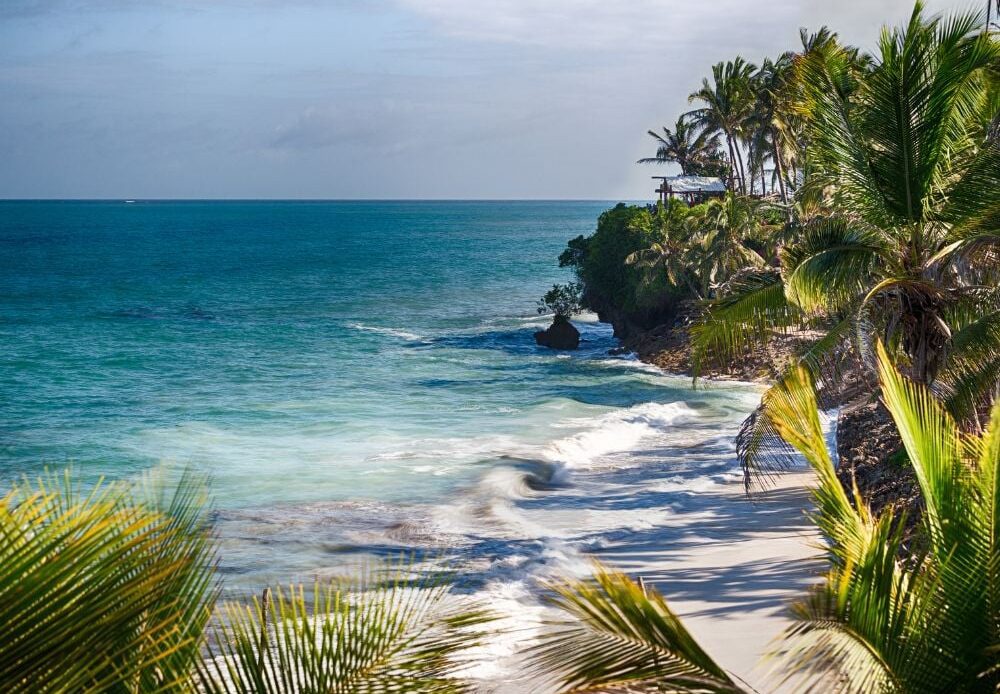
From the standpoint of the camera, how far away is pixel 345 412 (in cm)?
3406

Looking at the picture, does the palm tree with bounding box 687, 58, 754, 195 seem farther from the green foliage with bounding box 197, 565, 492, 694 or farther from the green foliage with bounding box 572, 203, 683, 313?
the green foliage with bounding box 197, 565, 492, 694

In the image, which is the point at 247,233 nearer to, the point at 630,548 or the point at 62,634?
the point at 630,548

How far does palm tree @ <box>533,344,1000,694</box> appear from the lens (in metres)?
5.07

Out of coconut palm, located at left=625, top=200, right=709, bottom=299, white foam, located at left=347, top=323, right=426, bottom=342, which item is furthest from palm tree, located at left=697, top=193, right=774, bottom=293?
white foam, located at left=347, top=323, right=426, bottom=342

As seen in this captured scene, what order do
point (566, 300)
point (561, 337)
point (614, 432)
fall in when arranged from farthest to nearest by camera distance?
point (566, 300) → point (561, 337) → point (614, 432)

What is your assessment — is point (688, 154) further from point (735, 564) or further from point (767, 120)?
point (735, 564)

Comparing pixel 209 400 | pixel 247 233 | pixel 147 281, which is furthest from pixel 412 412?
pixel 247 233

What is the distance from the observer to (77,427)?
103 feet

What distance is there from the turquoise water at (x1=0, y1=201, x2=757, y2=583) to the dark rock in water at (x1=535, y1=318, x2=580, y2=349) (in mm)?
798

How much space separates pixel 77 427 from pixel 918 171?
2714 cm

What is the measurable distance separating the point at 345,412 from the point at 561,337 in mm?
17583

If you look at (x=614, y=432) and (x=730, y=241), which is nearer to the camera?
(x=614, y=432)

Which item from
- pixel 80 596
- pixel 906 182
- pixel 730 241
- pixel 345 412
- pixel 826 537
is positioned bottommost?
pixel 345 412

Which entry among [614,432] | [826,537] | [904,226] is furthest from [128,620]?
[614,432]
